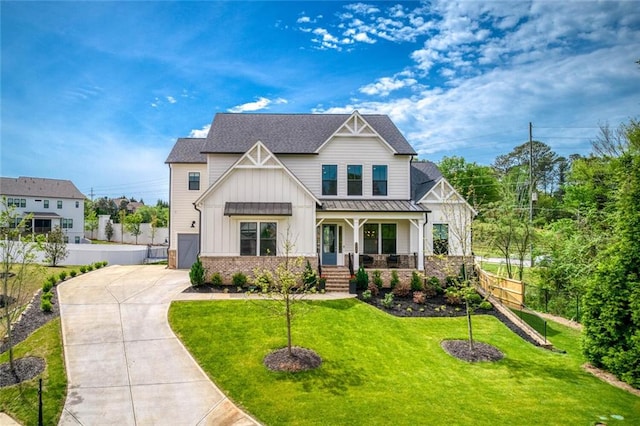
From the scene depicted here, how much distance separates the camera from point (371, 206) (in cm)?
1911

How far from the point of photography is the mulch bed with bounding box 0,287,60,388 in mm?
8500

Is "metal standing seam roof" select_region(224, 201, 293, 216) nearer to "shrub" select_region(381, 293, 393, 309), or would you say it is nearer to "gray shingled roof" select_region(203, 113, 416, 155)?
"gray shingled roof" select_region(203, 113, 416, 155)

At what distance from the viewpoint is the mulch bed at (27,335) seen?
8.50 m

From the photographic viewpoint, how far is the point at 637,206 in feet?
30.9

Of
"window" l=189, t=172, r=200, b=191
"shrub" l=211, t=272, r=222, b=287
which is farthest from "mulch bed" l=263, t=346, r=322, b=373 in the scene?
"window" l=189, t=172, r=200, b=191

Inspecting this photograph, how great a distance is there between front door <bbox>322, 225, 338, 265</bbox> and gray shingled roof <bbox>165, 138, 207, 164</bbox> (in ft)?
31.5

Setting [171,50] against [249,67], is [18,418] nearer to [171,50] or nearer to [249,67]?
[171,50]

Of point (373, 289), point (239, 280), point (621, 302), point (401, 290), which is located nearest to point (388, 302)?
point (373, 289)

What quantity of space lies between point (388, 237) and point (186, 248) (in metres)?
13.4

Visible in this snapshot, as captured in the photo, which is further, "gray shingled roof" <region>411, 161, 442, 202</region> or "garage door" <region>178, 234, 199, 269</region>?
"garage door" <region>178, 234, 199, 269</region>

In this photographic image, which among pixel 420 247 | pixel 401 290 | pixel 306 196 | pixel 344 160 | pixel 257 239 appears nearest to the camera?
pixel 401 290

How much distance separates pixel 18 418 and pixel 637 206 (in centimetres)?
1657

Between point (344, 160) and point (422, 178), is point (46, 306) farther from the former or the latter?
point (422, 178)

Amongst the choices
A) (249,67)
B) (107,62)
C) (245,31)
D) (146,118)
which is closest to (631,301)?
(245,31)
